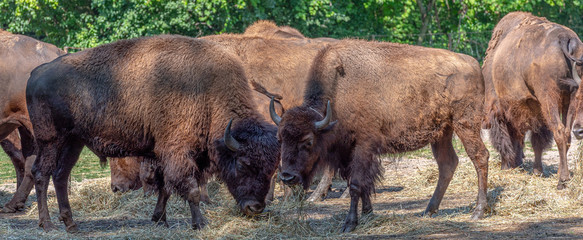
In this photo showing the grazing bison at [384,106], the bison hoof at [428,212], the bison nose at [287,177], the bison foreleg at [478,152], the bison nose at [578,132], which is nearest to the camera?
the bison nose at [287,177]

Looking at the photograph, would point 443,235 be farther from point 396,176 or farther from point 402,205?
point 396,176

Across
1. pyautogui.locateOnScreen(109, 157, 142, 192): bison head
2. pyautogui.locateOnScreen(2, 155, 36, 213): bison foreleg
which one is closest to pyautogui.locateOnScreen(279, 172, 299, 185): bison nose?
pyautogui.locateOnScreen(109, 157, 142, 192): bison head

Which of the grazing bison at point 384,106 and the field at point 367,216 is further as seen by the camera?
the grazing bison at point 384,106

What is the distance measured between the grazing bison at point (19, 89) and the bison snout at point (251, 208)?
3.47m

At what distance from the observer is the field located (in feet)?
23.4

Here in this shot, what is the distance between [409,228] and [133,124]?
3086mm

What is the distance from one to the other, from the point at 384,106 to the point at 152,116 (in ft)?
8.27

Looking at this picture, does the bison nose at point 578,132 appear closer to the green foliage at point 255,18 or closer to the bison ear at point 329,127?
the bison ear at point 329,127

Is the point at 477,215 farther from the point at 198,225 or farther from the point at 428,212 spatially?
the point at 198,225

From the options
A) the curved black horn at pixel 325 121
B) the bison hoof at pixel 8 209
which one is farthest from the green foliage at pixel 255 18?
the curved black horn at pixel 325 121

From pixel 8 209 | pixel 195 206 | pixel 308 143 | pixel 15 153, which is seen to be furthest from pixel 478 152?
pixel 15 153

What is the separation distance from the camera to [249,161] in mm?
7371

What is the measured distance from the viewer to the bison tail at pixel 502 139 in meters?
11.3

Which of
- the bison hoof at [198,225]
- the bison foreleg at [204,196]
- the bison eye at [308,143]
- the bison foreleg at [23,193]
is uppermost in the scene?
the bison eye at [308,143]
